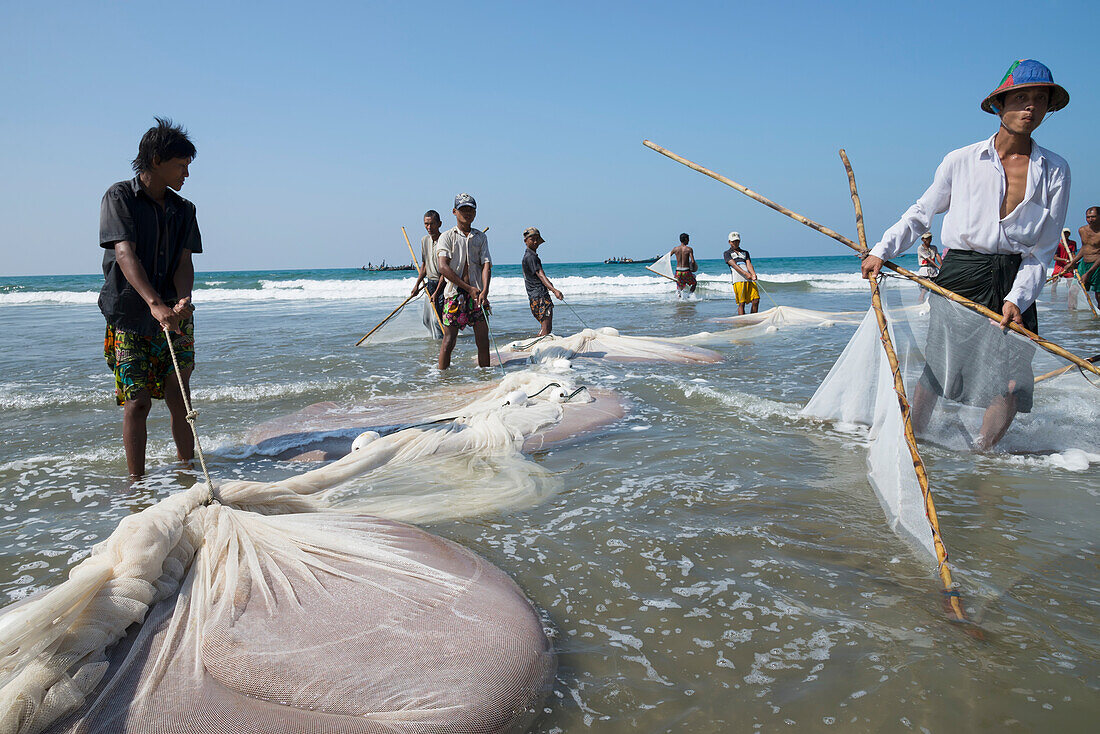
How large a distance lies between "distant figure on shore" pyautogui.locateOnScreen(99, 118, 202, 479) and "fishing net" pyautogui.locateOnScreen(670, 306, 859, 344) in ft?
17.7

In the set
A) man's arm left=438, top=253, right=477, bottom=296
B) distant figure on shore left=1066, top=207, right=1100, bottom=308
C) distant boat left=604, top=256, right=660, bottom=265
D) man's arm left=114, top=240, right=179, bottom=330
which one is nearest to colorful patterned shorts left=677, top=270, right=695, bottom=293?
distant figure on shore left=1066, top=207, right=1100, bottom=308

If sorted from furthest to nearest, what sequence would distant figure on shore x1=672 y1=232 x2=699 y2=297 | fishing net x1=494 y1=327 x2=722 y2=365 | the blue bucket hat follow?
distant figure on shore x1=672 y1=232 x2=699 y2=297 → fishing net x1=494 y1=327 x2=722 y2=365 → the blue bucket hat

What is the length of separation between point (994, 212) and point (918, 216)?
0.30m

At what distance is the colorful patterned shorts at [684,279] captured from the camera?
46.0 feet

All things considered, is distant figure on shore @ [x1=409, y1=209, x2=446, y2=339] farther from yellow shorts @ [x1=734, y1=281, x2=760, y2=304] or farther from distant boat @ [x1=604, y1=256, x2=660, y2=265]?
distant boat @ [x1=604, y1=256, x2=660, y2=265]

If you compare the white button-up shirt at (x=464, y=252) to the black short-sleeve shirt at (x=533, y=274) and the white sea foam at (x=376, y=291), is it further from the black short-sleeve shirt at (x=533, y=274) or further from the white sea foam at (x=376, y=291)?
the white sea foam at (x=376, y=291)

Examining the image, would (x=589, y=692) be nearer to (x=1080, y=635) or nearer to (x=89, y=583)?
(x=89, y=583)

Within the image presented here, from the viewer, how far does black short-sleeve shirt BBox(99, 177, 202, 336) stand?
277cm

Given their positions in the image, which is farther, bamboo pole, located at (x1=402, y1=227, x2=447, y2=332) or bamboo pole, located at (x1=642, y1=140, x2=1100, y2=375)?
bamboo pole, located at (x1=402, y1=227, x2=447, y2=332)

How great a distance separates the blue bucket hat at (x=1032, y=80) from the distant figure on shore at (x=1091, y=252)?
8492mm

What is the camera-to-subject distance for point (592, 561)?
2225 mm

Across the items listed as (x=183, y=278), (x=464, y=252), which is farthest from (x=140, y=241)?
(x=464, y=252)

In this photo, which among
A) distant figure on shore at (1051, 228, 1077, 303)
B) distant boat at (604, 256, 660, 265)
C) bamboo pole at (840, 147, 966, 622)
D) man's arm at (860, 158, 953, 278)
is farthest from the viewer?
distant boat at (604, 256, 660, 265)

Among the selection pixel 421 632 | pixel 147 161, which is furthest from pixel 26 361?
pixel 421 632
